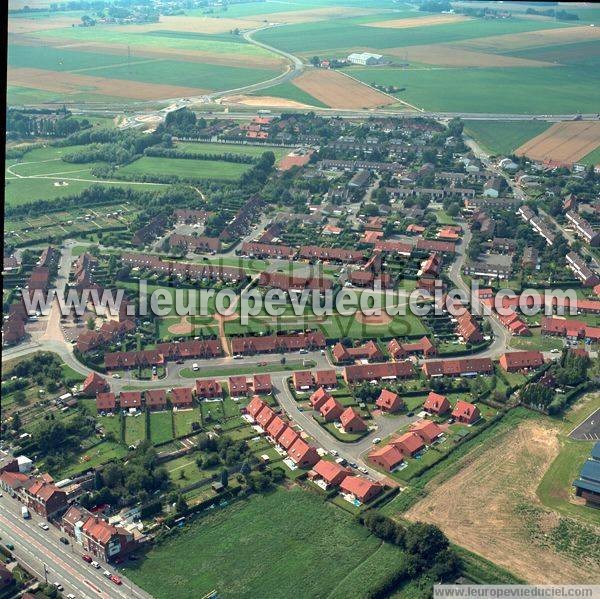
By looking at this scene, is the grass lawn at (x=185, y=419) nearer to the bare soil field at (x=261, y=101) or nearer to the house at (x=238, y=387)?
the house at (x=238, y=387)

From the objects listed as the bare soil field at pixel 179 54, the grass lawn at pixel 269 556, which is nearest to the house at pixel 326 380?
Result: the grass lawn at pixel 269 556

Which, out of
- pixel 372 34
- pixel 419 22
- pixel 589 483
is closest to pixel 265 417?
pixel 589 483

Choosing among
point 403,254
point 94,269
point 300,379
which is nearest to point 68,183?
point 94,269

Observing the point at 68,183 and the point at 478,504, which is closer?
the point at 478,504

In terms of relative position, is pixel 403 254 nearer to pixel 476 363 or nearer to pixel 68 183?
pixel 476 363

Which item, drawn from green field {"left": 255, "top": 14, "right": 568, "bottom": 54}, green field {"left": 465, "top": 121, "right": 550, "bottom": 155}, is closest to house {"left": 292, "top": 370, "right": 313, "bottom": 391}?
green field {"left": 465, "top": 121, "right": 550, "bottom": 155}

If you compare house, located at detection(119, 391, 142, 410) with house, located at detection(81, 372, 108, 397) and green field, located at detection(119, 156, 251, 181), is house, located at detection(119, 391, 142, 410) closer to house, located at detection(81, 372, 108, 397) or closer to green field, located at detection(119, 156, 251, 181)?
house, located at detection(81, 372, 108, 397)
